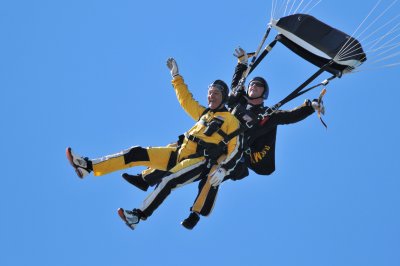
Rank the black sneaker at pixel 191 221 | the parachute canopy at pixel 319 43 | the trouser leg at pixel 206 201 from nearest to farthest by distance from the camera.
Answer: the black sneaker at pixel 191 221, the trouser leg at pixel 206 201, the parachute canopy at pixel 319 43

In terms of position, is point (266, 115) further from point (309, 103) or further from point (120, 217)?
point (120, 217)

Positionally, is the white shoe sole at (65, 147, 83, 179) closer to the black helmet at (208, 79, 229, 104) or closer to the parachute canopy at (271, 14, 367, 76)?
the black helmet at (208, 79, 229, 104)

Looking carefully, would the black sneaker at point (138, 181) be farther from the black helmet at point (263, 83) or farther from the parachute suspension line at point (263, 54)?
the parachute suspension line at point (263, 54)

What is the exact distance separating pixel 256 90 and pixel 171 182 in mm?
2278

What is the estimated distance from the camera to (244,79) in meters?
15.3

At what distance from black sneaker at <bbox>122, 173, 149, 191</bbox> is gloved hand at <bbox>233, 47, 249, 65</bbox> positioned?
2.79 metres

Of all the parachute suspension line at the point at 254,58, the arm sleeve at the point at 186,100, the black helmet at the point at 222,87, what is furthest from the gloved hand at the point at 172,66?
the parachute suspension line at the point at 254,58

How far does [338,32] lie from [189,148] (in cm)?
319

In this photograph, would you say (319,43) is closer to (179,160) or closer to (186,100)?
(186,100)

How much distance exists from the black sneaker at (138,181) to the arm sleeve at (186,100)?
1.25 meters

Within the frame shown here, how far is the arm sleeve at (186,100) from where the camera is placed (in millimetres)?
14742

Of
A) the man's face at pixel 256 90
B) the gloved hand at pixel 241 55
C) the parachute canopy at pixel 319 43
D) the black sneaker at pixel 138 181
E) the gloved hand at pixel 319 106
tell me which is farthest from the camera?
the gloved hand at pixel 241 55

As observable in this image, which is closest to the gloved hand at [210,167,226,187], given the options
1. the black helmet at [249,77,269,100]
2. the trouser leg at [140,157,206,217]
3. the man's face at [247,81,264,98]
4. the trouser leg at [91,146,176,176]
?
the trouser leg at [140,157,206,217]

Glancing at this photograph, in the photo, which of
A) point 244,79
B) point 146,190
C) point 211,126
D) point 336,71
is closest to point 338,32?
point 336,71
